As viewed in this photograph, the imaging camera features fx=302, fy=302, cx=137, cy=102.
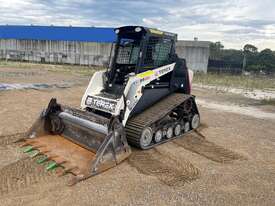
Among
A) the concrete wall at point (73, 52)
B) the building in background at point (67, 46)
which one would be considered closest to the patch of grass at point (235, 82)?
the concrete wall at point (73, 52)

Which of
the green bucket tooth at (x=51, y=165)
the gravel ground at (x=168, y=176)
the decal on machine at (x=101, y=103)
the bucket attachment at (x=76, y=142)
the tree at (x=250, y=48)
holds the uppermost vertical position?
the tree at (x=250, y=48)

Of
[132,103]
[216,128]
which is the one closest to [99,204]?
[132,103]

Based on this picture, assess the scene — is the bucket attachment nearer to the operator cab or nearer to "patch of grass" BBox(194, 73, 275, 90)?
the operator cab

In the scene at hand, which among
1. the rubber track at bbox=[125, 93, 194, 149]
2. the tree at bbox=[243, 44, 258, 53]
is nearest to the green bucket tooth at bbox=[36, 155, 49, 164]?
the rubber track at bbox=[125, 93, 194, 149]

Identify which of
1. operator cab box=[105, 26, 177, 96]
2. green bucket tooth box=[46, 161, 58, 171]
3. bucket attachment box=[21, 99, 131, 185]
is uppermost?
Answer: operator cab box=[105, 26, 177, 96]

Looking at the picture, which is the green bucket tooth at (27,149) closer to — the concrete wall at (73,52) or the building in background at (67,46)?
the building in background at (67,46)

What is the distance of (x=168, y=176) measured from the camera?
5773 mm

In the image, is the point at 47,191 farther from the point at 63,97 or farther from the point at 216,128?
the point at 63,97

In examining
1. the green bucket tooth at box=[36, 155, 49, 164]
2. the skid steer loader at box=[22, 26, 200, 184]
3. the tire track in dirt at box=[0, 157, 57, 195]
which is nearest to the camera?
the tire track in dirt at box=[0, 157, 57, 195]

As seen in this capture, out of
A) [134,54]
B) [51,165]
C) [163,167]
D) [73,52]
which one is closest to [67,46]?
[73,52]

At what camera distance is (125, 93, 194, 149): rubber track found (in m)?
6.88

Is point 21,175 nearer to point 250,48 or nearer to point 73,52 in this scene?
point 73,52

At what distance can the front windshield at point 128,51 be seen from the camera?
26.8 ft

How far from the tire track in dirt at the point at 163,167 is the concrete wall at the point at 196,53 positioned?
3154cm
